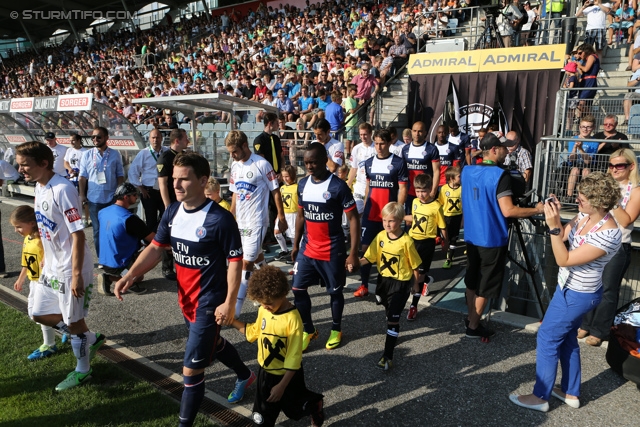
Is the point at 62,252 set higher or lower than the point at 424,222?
higher

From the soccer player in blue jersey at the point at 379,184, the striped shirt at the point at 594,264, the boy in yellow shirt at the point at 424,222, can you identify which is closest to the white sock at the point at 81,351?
the soccer player in blue jersey at the point at 379,184

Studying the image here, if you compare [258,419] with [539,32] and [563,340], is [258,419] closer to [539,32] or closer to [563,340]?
[563,340]

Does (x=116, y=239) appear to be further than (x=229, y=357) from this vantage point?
Yes

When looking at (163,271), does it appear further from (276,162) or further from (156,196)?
(276,162)

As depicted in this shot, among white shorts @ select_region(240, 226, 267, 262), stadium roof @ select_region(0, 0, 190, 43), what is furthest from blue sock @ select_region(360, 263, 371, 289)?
stadium roof @ select_region(0, 0, 190, 43)

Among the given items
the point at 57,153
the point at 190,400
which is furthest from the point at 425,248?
the point at 57,153

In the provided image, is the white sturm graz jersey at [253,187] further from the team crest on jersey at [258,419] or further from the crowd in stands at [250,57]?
the crowd in stands at [250,57]

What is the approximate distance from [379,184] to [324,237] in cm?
170

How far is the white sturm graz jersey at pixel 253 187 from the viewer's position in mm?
5438

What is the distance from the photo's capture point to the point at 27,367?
4.36m

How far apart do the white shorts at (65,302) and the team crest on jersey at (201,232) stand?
159 centimetres

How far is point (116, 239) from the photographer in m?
5.84

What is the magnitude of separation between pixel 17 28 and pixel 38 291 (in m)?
51.1

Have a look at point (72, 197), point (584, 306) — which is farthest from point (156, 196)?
point (584, 306)
